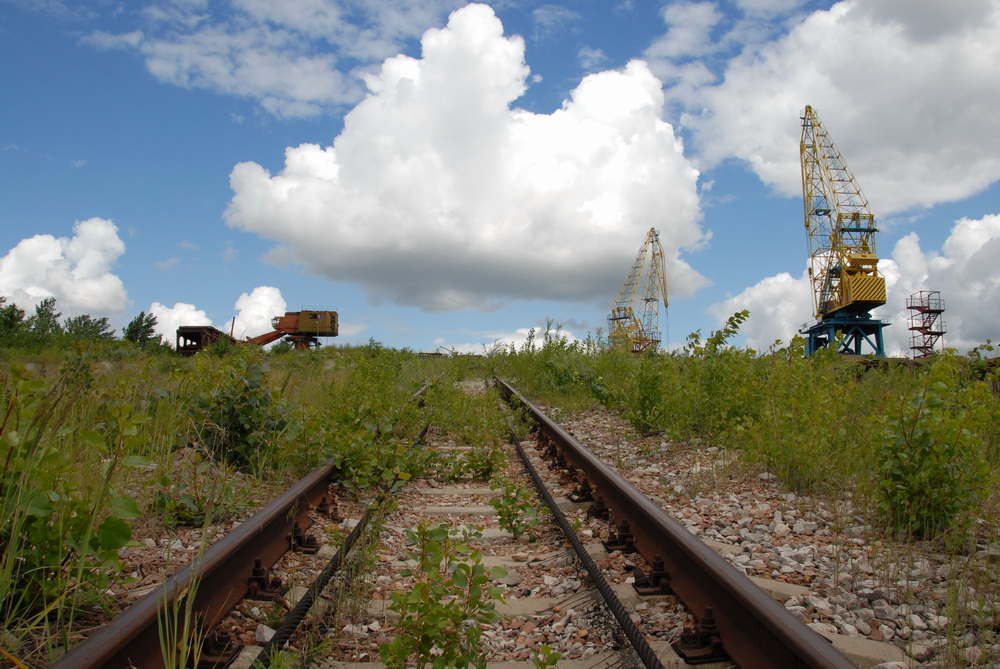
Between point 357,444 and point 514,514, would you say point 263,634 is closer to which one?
Answer: point 514,514

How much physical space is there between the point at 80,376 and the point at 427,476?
3250 millimetres

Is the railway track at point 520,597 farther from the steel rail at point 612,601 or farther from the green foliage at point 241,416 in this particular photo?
the green foliage at point 241,416

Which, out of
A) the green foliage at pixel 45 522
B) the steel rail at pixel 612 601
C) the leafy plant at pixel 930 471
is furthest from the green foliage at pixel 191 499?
the leafy plant at pixel 930 471

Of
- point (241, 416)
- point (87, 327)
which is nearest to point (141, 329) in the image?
point (87, 327)

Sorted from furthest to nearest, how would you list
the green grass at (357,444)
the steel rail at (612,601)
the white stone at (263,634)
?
the white stone at (263,634) → the green grass at (357,444) → the steel rail at (612,601)

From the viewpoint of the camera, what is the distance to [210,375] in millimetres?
5496

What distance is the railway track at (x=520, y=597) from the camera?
2.19 metres

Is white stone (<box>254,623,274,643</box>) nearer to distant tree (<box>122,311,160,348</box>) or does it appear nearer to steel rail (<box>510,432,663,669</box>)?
steel rail (<box>510,432,663,669</box>)

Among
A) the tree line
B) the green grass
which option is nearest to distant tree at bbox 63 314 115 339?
the tree line

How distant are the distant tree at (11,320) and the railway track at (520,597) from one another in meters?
17.4

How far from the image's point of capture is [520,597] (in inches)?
131

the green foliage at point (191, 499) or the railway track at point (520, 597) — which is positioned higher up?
the green foliage at point (191, 499)

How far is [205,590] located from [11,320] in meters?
20.5

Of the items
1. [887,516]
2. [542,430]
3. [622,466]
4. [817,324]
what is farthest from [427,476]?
[817,324]
